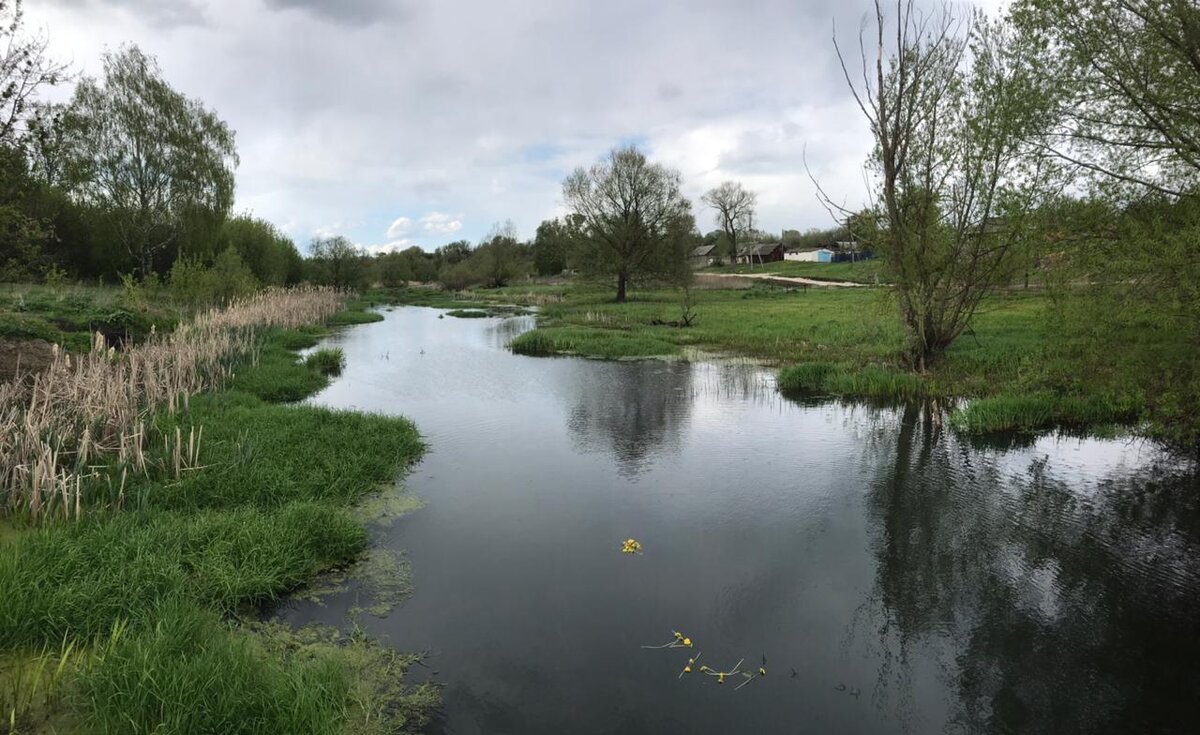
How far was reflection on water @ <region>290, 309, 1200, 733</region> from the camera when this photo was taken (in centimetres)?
463

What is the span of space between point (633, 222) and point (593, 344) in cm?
2433

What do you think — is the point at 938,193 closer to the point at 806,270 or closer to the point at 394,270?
the point at 806,270

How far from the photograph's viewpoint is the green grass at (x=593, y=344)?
2238 cm

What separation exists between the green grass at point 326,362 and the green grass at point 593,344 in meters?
6.30

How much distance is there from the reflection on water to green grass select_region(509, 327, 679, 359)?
994cm

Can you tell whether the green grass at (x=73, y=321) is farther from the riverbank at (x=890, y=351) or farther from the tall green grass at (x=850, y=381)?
the tall green grass at (x=850, y=381)

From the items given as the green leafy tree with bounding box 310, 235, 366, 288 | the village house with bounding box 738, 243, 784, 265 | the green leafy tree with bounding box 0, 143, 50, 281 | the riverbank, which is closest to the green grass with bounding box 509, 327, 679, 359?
the riverbank

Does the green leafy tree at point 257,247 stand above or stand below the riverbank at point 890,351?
above

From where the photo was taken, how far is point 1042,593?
6.15m

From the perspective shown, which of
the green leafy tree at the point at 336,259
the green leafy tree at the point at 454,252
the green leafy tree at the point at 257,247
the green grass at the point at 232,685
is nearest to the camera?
the green grass at the point at 232,685

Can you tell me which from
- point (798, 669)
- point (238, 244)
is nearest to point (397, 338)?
point (238, 244)

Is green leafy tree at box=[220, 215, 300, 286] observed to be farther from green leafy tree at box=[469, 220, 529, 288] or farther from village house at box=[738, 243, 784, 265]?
village house at box=[738, 243, 784, 265]

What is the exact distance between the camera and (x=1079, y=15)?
916cm

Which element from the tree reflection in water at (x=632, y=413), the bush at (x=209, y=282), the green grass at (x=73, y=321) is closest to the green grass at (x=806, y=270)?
the tree reflection in water at (x=632, y=413)
